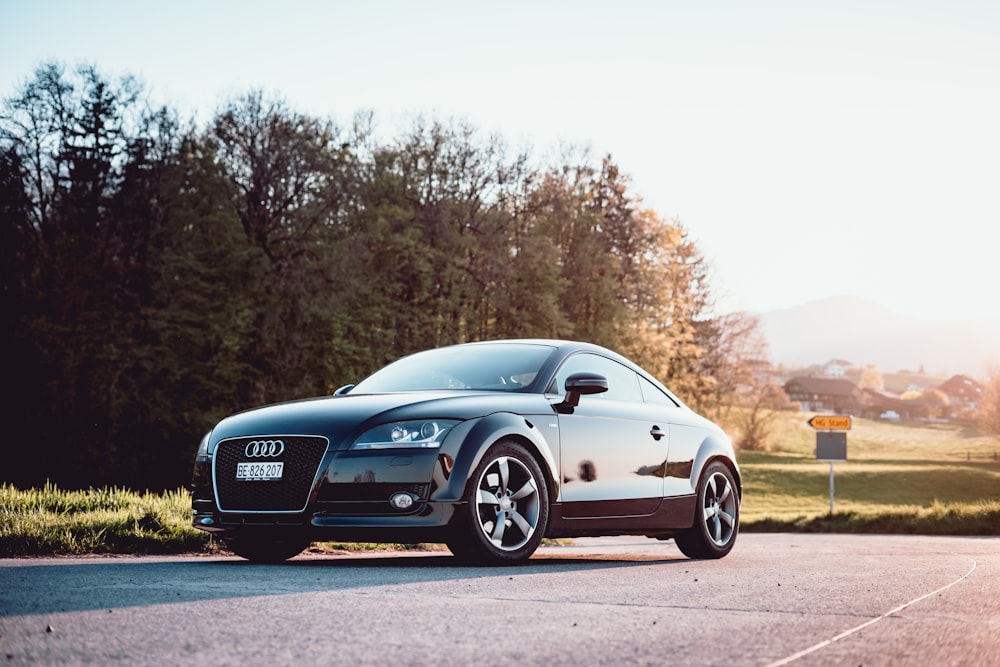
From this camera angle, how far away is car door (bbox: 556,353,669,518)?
8.86m

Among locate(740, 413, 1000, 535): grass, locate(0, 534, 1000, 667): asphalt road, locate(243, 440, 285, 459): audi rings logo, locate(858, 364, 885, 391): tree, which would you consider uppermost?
locate(858, 364, 885, 391): tree

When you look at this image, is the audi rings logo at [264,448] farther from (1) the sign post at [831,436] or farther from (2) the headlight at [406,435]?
(1) the sign post at [831,436]

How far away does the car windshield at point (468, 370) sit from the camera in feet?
30.1

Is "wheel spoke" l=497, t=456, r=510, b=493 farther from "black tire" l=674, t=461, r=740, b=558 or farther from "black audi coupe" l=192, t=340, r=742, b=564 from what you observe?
"black tire" l=674, t=461, r=740, b=558

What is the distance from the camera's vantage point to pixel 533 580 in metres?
7.03

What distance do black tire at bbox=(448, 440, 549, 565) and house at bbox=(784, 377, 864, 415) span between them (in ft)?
505

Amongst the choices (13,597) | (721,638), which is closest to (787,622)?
(721,638)

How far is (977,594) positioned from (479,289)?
39007 mm

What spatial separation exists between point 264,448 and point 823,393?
161272 millimetres

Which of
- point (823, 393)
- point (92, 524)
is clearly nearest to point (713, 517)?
point (92, 524)

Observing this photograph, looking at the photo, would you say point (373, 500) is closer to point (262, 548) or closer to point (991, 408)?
point (262, 548)

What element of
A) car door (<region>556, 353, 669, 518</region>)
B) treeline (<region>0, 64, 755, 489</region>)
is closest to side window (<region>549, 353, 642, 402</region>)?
car door (<region>556, 353, 669, 518</region>)

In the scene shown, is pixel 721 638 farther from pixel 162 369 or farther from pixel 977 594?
pixel 162 369

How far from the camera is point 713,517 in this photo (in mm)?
10594
